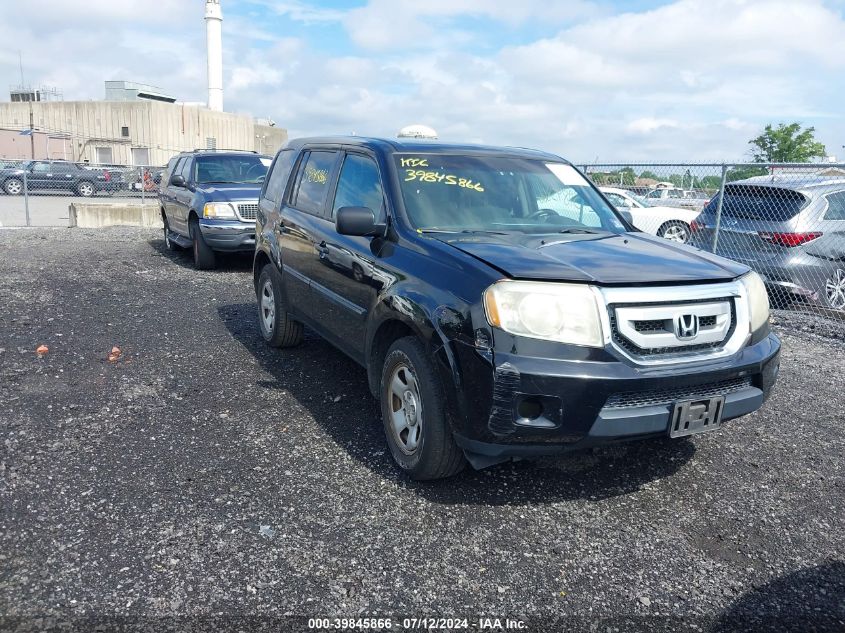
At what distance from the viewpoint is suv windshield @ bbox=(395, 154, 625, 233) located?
4.20 metres

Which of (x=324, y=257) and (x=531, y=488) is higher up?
(x=324, y=257)

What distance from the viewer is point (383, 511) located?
11.4 feet

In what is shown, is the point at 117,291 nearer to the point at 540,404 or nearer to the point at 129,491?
the point at 129,491

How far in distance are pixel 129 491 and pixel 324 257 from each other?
6.51 feet

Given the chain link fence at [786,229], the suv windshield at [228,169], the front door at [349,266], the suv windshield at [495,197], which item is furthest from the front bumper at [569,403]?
the suv windshield at [228,169]

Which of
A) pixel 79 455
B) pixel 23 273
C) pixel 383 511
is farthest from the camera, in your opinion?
pixel 23 273

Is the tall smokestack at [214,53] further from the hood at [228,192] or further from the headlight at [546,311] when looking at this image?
the headlight at [546,311]

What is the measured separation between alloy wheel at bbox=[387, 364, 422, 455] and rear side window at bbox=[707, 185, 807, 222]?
6.25 m

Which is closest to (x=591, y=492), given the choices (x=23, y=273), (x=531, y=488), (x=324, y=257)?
(x=531, y=488)

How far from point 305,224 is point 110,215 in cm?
1385

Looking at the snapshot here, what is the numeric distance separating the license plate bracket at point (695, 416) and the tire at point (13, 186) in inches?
1238

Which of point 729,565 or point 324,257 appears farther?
point 324,257

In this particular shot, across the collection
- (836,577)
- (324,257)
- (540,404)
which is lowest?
(836,577)

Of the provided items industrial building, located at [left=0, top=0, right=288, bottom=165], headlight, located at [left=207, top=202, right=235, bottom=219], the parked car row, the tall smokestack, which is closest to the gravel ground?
the parked car row
